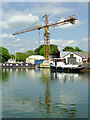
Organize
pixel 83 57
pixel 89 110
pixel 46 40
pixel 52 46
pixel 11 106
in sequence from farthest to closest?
pixel 52 46
pixel 46 40
pixel 83 57
pixel 11 106
pixel 89 110

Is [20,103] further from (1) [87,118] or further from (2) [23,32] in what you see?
(2) [23,32]

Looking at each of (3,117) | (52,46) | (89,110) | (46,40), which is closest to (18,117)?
(3,117)

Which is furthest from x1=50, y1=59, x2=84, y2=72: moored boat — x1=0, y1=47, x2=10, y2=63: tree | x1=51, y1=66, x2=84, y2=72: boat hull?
x1=0, y1=47, x2=10, y2=63: tree

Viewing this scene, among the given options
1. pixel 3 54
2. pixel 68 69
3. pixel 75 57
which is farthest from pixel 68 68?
pixel 3 54

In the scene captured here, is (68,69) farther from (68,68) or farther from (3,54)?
(3,54)

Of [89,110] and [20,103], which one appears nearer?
[89,110]

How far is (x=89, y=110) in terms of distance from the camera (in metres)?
14.4

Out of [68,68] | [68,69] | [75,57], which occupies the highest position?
[75,57]

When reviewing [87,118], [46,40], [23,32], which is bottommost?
[87,118]

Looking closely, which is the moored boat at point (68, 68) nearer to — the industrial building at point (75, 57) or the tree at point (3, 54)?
the industrial building at point (75, 57)

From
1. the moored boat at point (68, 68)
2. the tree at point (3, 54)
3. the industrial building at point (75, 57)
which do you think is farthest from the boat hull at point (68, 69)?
the tree at point (3, 54)

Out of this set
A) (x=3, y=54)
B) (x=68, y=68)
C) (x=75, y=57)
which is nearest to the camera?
(x=68, y=68)

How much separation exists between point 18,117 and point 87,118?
467cm

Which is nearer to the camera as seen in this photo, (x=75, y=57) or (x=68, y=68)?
(x=68, y=68)
